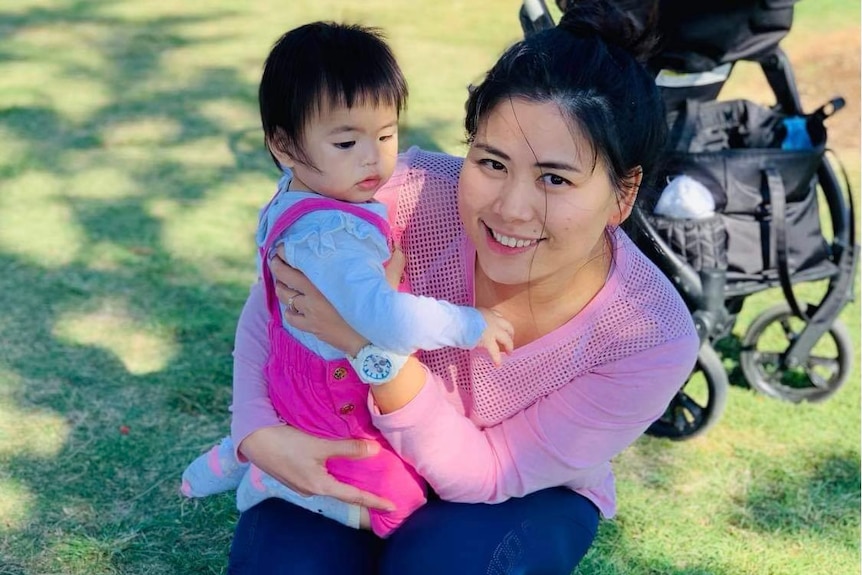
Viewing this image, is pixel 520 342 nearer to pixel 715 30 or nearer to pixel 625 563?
pixel 625 563

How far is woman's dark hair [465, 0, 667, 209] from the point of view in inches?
65.8

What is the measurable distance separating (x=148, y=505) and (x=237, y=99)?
12.9ft

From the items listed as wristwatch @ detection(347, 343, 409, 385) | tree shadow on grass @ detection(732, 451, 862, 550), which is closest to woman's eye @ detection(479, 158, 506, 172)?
wristwatch @ detection(347, 343, 409, 385)

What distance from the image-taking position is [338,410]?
1818 mm

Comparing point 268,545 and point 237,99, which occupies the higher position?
point 268,545

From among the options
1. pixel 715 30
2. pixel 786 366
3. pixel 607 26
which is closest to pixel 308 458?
pixel 607 26

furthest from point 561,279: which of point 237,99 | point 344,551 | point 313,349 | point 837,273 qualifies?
point 237,99

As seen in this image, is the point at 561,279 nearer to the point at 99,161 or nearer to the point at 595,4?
the point at 595,4

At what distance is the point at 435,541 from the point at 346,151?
2.37 feet

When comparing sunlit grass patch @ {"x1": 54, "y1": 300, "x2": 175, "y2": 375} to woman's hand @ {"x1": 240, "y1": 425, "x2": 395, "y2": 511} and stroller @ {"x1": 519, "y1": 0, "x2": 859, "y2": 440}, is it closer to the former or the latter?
woman's hand @ {"x1": 240, "y1": 425, "x2": 395, "y2": 511}

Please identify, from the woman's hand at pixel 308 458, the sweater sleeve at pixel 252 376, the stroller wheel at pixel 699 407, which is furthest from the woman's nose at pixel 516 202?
the stroller wheel at pixel 699 407

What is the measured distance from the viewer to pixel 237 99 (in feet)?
19.9

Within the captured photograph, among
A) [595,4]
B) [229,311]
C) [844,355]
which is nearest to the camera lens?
[595,4]

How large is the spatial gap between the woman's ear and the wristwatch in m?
0.47
